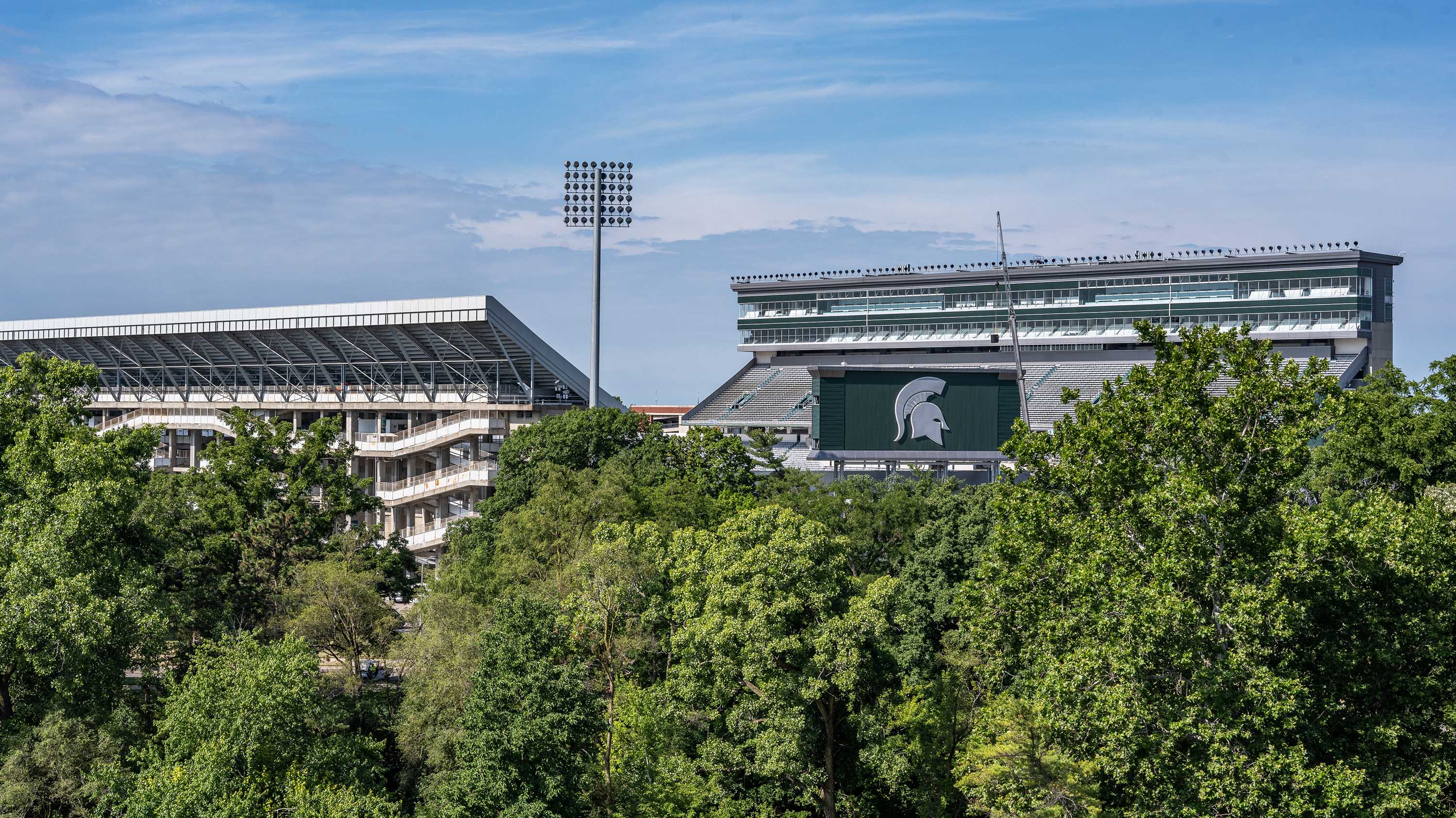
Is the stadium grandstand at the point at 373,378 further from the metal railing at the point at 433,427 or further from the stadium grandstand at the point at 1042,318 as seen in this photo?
the stadium grandstand at the point at 1042,318

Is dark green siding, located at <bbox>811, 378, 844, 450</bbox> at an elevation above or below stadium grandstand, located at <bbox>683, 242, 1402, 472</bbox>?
below

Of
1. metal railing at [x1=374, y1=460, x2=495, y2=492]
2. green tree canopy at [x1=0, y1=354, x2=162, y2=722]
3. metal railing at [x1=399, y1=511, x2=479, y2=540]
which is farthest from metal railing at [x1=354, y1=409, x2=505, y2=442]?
green tree canopy at [x1=0, y1=354, x2=162, y2=722]

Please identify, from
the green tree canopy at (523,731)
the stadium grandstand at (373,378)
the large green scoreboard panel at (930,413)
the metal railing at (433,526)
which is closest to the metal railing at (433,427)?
the stadium grandstand at (373,378)

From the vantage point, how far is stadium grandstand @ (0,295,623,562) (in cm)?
6581

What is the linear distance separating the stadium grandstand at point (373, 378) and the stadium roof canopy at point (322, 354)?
0.09 meters

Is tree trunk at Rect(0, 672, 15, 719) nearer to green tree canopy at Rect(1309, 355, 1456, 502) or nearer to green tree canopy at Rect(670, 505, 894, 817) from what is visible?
green tree canopy at Rect(670, 505, 894, 817)

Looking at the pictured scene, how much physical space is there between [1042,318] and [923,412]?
39.2 m

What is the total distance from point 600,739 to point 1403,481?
30.5 meters

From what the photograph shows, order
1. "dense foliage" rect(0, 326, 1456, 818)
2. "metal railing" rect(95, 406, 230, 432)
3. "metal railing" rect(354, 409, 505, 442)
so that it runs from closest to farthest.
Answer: "dense foliage" rect(0, 326, 1456, 818), "metal railing" rect(354, 409, 505, 442), "metal railing" rect(95, 406, 230, 432)

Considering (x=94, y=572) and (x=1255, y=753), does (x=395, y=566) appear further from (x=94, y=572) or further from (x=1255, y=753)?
(x=1255, y=753)

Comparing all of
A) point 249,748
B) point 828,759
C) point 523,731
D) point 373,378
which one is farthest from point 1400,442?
point 373,378

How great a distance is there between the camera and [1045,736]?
26828 mm

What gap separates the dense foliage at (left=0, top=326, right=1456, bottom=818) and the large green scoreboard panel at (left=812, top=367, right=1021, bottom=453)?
20.8m

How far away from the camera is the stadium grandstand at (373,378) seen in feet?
216
